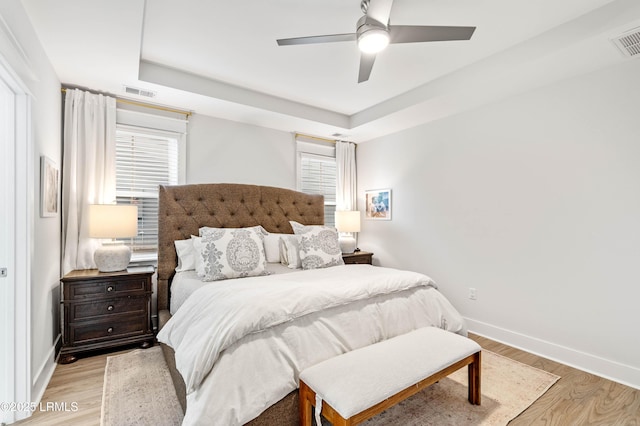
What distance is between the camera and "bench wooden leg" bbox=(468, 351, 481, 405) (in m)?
2.00

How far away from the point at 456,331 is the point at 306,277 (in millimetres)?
1265

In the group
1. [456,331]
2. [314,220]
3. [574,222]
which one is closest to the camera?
[456,331]

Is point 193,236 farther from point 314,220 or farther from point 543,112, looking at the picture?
point 543,112

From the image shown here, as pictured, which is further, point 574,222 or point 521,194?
point 521,194

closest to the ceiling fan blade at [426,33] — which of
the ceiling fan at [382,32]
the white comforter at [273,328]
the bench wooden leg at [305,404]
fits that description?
the ceiling fan at [382,32]

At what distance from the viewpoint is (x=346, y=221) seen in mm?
4430

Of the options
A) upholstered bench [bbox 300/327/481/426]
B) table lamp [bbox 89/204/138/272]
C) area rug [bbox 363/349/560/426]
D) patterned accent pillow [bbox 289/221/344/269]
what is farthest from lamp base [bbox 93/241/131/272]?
area rug [bbox 363/349/560/426]

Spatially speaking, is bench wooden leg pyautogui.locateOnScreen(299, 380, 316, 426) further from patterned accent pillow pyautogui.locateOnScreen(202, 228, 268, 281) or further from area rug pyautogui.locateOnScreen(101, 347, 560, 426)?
patterned accent pillow pyautogui.locateOnScreen(202, 228, 268, 281)

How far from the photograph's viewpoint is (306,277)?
2473mm

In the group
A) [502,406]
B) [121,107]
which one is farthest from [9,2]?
[502,406]

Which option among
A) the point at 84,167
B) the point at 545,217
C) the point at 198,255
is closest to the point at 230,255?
the point at 198,255

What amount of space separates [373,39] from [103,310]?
3.10 m

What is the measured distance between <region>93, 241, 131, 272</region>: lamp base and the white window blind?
0.46 meters

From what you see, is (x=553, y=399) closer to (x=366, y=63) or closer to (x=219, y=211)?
(x=366, y=63)
